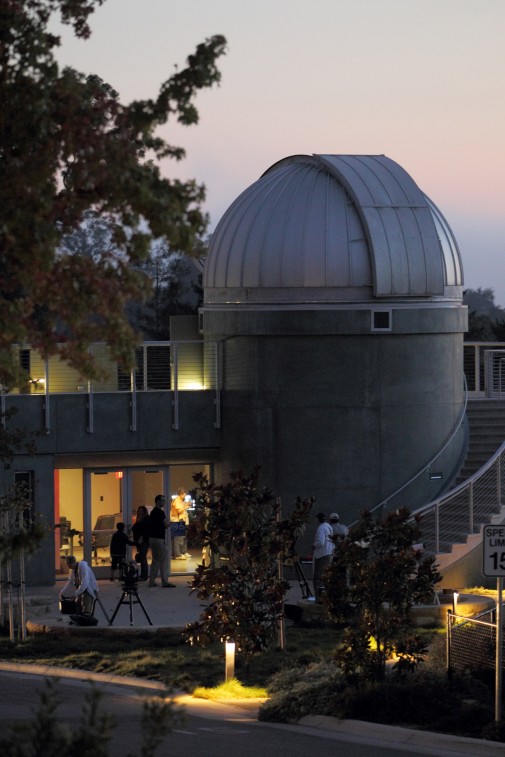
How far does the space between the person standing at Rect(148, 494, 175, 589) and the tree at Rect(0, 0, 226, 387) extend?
16012 mm

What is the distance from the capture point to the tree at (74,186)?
32.8ft

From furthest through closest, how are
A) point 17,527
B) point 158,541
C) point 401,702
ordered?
point 158,541 → point 17,527 → point 401,702

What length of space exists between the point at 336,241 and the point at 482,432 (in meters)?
5.23

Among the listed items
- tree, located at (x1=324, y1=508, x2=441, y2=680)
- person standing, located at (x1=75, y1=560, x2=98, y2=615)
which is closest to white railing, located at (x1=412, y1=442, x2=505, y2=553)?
person standing, located at (x1=75, y1=560, x2=98, y2=615)

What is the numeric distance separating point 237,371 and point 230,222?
2.92 m

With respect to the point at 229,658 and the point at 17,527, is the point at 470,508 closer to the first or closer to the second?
the point at 17,527

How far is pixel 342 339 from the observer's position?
26984 mm

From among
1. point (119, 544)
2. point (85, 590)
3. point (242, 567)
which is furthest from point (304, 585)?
point (242, 567)

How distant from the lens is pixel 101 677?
60.4 feet

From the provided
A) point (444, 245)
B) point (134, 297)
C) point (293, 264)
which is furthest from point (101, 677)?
point (444, 245)

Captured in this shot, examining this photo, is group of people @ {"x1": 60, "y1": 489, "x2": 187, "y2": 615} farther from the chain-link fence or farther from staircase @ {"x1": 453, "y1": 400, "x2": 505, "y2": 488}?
the chain-link fence

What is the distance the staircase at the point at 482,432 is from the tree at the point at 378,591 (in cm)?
1157

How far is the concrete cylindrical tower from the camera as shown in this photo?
26.9 metres

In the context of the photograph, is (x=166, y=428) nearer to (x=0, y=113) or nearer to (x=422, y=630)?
(x=422, y=630)
